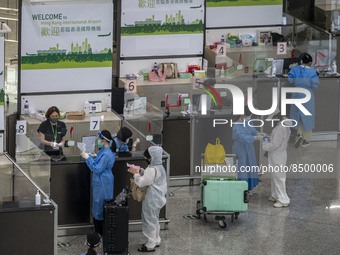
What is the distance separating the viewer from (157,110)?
19.1 metres

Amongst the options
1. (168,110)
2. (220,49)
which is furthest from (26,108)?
(220,49)

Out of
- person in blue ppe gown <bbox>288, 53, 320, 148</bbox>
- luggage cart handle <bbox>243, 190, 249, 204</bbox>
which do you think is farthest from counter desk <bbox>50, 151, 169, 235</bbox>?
person in blue ppe gown <bbox>288, 53, 320, 148</bbox>

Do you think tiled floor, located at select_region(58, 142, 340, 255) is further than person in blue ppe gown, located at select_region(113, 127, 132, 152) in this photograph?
No

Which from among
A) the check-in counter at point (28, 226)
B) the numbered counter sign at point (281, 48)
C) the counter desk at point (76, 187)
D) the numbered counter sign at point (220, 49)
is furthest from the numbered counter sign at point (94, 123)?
the numbered counter sign at point (281, 48)

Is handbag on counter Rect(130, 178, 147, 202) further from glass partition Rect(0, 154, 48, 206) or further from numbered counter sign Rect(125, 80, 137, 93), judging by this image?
numbered counter sign Rect(125, 80, 137, 93)

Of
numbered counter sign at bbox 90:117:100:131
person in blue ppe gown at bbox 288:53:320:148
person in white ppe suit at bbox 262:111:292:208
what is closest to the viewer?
person in white ppe suit at bbox 262:111:292:208

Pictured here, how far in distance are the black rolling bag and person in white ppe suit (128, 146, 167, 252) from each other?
34cm

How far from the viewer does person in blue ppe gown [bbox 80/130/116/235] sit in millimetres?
16828

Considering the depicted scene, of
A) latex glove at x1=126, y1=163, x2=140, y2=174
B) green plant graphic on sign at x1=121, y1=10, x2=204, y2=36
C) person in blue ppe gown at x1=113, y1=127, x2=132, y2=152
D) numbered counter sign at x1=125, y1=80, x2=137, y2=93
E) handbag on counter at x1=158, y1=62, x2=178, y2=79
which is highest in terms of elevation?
green plant graphic on sign at x1=121, y1=10, x2=204, y2=36

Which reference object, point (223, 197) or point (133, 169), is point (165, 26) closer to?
point (223, 197)

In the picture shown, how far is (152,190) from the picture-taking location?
16.8 m

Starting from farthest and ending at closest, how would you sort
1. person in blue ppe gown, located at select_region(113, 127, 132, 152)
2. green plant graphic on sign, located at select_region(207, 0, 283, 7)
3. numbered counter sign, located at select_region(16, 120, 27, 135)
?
green plant graphic on sign, located at select_region(207, 0, 283, 7)
numbered counter sign, located at select_region(16, 120, 27, 135)
person in blue ppe gown, located at select_region(113, 127, 132, 152)

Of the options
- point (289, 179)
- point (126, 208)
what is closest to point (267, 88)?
point (289, 179)

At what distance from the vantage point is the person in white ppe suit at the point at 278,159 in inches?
725
